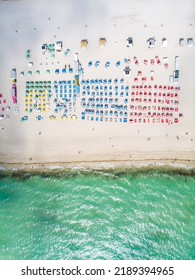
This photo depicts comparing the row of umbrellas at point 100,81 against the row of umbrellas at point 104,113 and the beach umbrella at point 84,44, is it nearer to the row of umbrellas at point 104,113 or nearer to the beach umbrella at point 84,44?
the row of umbrellas at point 104,113

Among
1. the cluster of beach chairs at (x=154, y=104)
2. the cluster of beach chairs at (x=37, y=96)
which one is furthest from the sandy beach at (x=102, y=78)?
the cluster of beach chairs at (x=37, y=96)

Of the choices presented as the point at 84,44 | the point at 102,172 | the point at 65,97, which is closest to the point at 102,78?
the point at 84,44

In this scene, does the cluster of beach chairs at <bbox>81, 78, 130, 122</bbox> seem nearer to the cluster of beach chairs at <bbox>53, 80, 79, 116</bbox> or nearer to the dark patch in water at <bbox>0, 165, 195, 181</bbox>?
the cluster of beach chairs at <bbox>53, 80, 79, 116</bbox>

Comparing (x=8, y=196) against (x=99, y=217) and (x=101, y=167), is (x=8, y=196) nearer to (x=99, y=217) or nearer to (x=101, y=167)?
(x=99, y=217)

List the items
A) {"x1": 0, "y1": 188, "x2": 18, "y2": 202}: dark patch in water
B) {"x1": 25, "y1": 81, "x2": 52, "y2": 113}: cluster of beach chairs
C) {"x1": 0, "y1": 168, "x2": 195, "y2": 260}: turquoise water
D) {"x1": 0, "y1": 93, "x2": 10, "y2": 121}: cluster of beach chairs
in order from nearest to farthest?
{"x1": 0, "y1": 168, "x2": 195, "y2": 260}: turquoise water, {"x1": 25, "y1": 81, "x2": 52, "y2": 113}: cluster of beach chairs, {"x1": 0, "y1": 93, "x2": 10, "y2": 121}: cluster of beach chairs, {"x1": 0, "y1": 188, "x2": 18, "y2": 202}: dark patch in water

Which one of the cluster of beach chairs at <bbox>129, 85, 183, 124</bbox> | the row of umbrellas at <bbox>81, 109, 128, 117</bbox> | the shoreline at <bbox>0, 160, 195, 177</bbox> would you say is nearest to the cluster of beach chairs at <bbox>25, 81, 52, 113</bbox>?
the row of umbrellas at <bbox>81, 109, 128, 117</bbox>
